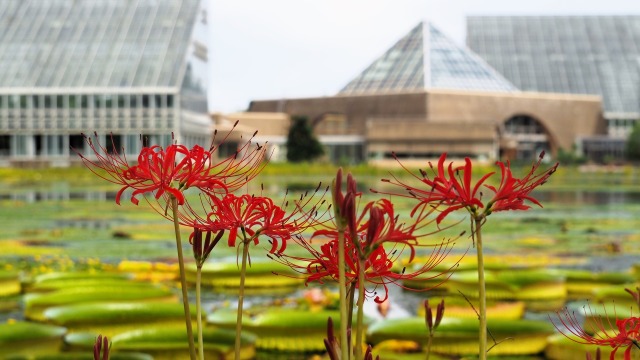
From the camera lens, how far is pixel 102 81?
6788 cm

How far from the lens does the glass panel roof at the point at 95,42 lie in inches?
2685

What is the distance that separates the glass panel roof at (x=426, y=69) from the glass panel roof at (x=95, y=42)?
2217 cm

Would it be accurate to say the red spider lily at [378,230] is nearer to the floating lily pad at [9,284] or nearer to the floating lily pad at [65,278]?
the floating lily pad at [65,278]

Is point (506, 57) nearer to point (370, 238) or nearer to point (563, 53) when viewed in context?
point (563, 53)

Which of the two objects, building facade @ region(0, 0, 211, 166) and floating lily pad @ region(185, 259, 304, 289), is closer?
floating lily pad @ region(185, 259, 304, 289)

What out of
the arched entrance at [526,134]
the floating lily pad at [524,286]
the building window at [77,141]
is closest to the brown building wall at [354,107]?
the arched entrance at [526,134]

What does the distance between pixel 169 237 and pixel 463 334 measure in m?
14.4

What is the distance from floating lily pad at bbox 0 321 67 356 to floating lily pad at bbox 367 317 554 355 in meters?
2.54

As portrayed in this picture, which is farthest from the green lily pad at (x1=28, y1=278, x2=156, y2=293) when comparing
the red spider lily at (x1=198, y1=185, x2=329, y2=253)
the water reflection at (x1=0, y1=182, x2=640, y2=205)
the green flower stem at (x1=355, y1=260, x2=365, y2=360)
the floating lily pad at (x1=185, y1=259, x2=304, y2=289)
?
the water reflection at (x1=0, y1=182, x2=640, y2=205)

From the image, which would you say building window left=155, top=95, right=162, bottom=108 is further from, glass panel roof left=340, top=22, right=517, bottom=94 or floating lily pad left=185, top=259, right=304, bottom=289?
floating lily pad left=185, top=259, right=304, bottom=289

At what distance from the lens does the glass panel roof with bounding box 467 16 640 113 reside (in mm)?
95250

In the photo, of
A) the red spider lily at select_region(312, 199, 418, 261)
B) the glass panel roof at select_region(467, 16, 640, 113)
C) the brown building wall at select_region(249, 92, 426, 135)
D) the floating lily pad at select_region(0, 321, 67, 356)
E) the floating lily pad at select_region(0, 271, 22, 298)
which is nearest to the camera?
the red spider lily at select_region(312, 199, 418, 261)

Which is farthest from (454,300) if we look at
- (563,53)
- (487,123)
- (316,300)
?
(563,53)

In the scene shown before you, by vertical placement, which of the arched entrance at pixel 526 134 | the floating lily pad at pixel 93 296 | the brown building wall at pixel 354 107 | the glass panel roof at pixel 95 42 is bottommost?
the floating lily pad at pixel 93 296
